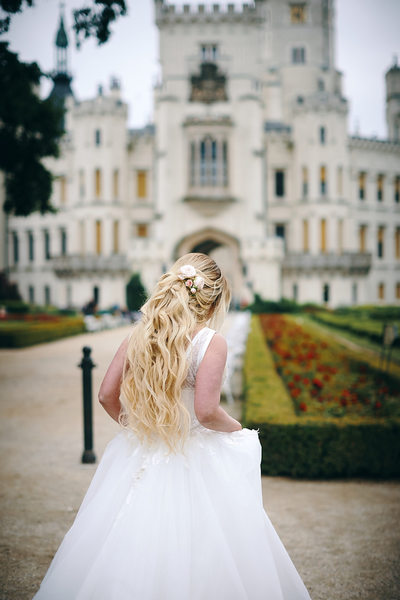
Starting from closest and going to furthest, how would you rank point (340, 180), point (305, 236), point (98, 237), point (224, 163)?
point (224, 163), point (98, 237), point (340, 180), point (305, 236)

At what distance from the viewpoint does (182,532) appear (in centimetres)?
222

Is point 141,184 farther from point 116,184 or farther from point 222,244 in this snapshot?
point 222,244

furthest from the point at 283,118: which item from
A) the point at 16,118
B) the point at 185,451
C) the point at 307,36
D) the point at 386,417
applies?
the point at 185,451

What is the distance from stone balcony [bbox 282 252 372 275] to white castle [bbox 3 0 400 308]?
0.08 meters

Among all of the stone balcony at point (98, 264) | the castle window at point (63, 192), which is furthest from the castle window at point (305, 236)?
the castle window at point (63, 192)

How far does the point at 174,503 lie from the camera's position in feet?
7.48

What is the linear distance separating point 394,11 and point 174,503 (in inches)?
Answer: 358

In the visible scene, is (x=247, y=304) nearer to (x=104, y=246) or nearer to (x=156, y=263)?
(x=156, y=263)

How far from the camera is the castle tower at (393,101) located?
46.3 m

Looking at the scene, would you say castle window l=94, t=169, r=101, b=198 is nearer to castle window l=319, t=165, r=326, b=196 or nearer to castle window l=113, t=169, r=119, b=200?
castle window l=113, t=169, r=119, b=200

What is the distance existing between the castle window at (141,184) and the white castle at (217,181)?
10 cm

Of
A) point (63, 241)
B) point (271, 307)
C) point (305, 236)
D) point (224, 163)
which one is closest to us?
point (271, 307)

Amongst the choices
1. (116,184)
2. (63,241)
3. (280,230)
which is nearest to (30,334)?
(116,184)

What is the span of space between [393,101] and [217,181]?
71.6 feet
